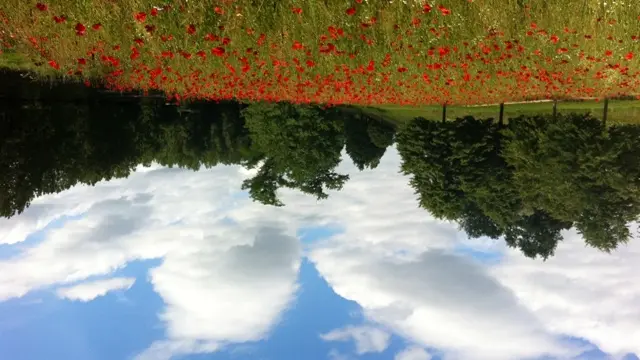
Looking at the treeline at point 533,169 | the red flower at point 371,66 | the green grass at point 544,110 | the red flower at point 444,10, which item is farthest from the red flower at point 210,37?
the green grass at point 544,110

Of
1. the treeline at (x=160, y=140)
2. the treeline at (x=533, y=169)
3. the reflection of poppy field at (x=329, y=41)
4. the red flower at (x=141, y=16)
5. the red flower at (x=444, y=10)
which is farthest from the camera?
the treeline at (x=160, y=140)

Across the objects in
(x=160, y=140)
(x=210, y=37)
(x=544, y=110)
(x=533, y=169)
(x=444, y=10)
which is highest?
(x=444, y=10)

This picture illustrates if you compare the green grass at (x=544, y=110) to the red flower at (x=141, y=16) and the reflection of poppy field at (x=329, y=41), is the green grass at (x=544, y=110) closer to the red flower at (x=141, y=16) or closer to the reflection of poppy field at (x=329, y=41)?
the reflection of poppy field at (x=329, y=41)

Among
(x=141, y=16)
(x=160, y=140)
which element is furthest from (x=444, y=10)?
(x=160, y=140)

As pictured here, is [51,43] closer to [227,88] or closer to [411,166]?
[227,88]

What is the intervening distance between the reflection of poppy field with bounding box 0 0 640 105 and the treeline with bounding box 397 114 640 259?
2221 millimetres

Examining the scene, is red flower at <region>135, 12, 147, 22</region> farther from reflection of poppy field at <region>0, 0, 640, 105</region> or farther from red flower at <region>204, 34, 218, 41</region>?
red flower at <region>204, 34, 218, 41</region>

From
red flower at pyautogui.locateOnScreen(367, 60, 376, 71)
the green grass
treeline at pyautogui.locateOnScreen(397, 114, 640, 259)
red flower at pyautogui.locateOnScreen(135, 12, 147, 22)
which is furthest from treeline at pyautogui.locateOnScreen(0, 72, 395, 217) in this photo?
red flower at pyautogui.locateOnScreen(135, 12, 147, 22)

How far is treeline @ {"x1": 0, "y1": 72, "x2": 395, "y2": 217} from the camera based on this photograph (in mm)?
16656

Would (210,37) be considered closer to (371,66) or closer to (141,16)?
(141,16)

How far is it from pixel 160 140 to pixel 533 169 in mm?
20232

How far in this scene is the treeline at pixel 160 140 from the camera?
16.7 meters

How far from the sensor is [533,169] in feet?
48.3

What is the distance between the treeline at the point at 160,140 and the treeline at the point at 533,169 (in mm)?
5745
